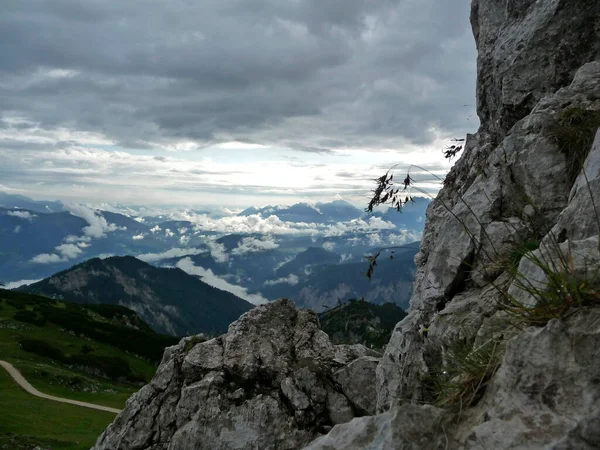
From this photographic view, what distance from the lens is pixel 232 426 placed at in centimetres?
1534

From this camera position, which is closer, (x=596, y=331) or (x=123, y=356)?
(x=596, y=331)

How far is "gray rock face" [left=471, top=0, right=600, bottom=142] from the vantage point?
47.5ft

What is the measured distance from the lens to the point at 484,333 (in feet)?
22.5

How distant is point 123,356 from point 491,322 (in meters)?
115

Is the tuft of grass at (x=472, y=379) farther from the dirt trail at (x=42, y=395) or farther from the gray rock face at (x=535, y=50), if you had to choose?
the dirt trail at (x=42, y=395)

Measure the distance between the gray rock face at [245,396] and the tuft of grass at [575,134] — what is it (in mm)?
10745

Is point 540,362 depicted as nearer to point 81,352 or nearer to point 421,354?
point 421,354

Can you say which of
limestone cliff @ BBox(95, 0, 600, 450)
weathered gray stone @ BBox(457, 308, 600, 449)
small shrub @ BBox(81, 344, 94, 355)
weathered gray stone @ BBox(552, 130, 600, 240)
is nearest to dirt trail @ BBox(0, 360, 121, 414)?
small shrub @ BBox(81, 344, 94, 355)

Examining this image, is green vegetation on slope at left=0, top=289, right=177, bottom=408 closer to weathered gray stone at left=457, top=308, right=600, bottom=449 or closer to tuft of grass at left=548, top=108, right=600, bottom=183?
tuft of grass at left=548, top=108, right=600, bottom=183

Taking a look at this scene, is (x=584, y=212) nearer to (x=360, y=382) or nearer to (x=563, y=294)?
(x=563, y=294)

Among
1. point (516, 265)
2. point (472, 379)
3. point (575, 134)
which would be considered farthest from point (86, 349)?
point (472, 379)

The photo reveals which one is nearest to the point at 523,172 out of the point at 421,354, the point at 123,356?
the point at 421,354

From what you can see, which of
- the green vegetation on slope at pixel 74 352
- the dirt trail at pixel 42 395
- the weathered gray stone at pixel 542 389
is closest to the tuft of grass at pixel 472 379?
the weathered gray stone at pixel 542 389

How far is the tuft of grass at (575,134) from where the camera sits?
10539 millimetres
